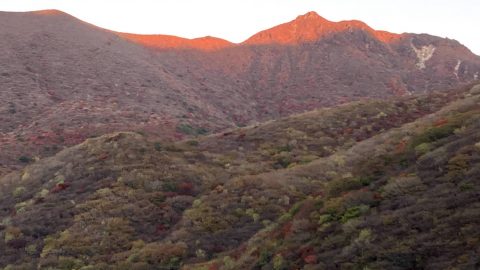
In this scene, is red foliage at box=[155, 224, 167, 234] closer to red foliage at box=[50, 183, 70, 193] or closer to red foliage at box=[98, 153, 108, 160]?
red foliage at box=[50, 183, 70, 193]

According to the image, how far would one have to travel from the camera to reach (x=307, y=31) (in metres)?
130

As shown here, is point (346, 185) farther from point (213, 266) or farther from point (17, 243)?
point (17, 243)

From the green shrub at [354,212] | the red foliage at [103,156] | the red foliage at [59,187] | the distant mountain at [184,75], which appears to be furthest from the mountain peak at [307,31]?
the green shrub at [354,212]

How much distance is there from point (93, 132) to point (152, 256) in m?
41.9

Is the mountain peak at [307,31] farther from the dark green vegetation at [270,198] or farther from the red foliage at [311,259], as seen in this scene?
the red foliage at [311,259]

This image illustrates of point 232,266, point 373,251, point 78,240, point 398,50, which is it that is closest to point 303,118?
point 78,240

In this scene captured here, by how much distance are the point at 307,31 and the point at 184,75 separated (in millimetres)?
39377

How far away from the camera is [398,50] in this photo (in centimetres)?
12644

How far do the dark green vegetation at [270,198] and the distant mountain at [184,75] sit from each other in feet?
66.4

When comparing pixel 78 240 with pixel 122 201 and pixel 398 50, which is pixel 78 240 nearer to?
pixel 122 201

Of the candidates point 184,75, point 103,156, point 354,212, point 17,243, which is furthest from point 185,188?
point 184,75

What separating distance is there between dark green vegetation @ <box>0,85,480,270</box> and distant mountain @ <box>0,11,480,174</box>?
2025 cm

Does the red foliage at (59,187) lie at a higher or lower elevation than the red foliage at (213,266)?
lower

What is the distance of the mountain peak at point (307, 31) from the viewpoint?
127 m
